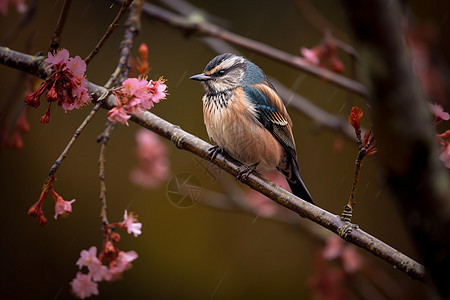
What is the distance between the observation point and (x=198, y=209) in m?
2.85

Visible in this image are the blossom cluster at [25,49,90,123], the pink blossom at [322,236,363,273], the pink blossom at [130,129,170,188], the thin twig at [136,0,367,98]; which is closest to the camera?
the blossom cluster at [25,49,90,123]

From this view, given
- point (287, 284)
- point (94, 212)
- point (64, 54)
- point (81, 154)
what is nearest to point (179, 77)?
point (81, 154)

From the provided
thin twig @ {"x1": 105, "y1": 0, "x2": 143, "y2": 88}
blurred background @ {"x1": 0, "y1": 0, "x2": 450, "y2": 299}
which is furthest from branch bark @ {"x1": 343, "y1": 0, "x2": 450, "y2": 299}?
blurred background @ {"x1": 0, "y1": 0, "x2": 450, "y2": 299}

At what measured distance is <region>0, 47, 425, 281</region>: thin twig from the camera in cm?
106

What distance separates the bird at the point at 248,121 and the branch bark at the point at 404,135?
3.23 ft

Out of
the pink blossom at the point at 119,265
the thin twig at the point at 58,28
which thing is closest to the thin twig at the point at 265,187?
the thin twig at the point at 58,28

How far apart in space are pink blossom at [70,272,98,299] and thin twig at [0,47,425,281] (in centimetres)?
45

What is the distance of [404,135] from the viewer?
63 centimetres

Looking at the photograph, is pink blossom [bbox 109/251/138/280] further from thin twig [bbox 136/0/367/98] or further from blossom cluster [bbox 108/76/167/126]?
thin twig [bbox 136/0/367/98]

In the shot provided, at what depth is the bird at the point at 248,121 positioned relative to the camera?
1.66m

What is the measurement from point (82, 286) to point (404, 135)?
937mm

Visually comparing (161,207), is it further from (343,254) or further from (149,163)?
(343,254)

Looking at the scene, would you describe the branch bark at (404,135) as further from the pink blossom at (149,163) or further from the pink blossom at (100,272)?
the pink blossom at (149,163)

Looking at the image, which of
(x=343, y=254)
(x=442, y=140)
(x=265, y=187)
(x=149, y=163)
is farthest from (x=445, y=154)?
(x=149, y=163)
